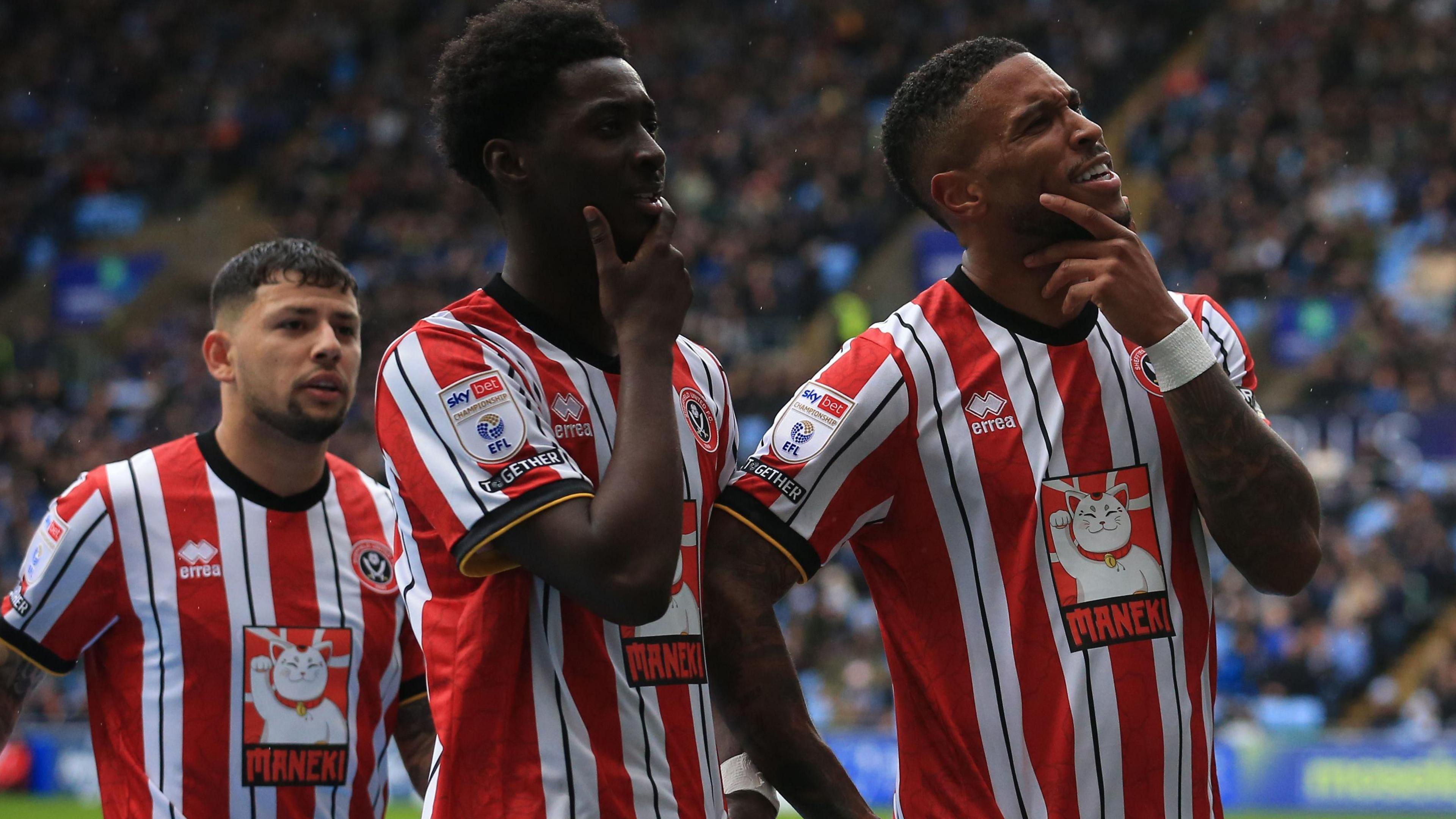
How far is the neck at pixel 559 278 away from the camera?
107 inches

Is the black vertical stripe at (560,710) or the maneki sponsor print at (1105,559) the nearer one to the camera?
the black vertical stripe at (560,710)

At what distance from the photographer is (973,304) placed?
3061 mm

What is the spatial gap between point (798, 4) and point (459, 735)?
2314cm

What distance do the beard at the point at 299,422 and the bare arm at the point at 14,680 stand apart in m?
0.83

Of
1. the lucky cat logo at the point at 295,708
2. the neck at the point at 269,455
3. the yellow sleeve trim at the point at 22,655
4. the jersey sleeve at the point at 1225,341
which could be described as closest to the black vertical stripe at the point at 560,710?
the jersey sleeve at the point at 1225,341

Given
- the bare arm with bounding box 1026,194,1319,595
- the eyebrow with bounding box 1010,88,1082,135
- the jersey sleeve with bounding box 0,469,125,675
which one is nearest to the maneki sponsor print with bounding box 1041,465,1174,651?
the bare arm with bounding box 1026,194,1319,595

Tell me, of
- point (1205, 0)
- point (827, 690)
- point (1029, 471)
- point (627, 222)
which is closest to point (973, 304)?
point (1029, 471)

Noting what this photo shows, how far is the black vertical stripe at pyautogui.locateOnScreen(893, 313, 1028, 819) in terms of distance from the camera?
2812 mm

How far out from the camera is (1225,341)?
120 inches

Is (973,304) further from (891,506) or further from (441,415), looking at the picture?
(441,415)

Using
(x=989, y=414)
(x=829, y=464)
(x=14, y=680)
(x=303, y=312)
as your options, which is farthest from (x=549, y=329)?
(x=14, y=680)

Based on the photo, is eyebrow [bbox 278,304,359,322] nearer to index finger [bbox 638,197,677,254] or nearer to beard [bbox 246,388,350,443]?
beard [bbox 246,388,350,443]

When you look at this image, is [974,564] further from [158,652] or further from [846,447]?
[158,652]

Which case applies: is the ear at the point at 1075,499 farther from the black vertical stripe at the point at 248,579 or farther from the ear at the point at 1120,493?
the black vertical stripe at the point at 248,579
